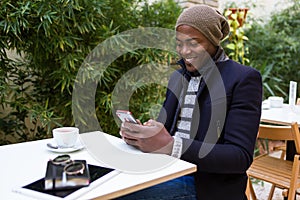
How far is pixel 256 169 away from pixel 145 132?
1.11 m

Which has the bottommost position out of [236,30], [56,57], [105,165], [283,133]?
[283,133]

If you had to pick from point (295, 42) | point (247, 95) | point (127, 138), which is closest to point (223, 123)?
point (247, 95)

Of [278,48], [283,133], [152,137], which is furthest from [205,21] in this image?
[278,48]

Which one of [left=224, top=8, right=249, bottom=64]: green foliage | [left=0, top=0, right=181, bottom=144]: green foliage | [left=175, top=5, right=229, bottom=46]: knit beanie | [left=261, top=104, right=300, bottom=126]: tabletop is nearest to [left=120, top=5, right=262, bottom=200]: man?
[left=175, top=5, right=229, bottom=46]: knit beanie

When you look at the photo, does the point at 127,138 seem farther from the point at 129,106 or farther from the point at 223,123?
the point at 129,106

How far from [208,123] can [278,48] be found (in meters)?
3.05

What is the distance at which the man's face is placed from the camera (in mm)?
1242

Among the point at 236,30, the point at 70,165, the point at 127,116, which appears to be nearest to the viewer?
the point at 70,165

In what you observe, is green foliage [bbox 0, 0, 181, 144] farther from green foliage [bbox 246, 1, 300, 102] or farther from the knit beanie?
green foliage [bbox 246, 1, 300, 102]

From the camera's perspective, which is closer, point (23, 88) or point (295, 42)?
point (23, 88)

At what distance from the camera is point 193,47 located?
1.26 metres

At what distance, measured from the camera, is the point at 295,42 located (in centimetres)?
385

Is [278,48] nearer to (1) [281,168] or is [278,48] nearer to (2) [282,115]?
(2) [282,115]

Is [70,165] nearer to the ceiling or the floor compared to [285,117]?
nearer to the ceiling
